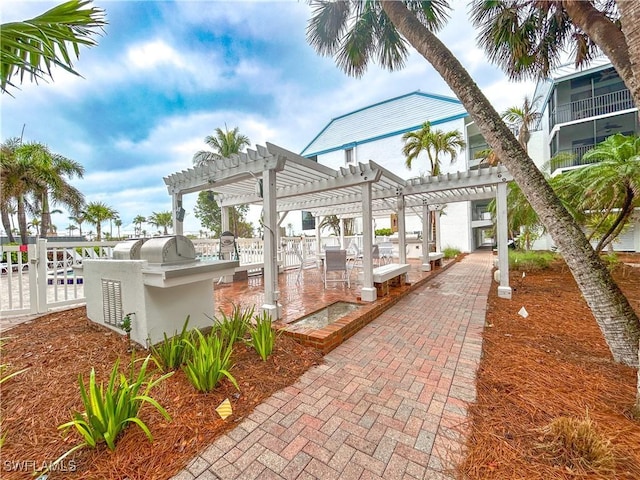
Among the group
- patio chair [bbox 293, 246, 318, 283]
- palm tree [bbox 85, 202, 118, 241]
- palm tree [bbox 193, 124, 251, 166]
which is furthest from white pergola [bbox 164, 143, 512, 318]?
palm tree [bbox 85, 202, 118, 241]

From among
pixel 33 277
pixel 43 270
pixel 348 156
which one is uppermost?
pixel 348 156

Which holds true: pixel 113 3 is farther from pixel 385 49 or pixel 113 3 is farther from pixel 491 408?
pixel 491 408

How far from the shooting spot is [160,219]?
4719 centimetres

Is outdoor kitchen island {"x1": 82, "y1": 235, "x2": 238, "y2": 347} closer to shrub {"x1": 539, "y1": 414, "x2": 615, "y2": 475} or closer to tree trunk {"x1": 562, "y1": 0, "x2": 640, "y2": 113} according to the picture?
shrub {"x1": 539, "y1": 414, "x2": 615, "y2": 475}

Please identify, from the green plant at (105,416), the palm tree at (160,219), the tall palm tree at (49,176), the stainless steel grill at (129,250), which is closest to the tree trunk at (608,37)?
the green plant at (105,416)

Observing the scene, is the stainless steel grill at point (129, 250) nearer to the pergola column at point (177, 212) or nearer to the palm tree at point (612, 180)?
the pergola column at point (177, 212)

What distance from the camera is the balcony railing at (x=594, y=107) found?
14930 millimetres

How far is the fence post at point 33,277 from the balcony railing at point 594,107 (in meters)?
25.6

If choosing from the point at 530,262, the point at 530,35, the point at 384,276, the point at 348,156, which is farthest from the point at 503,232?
the point at 348,156

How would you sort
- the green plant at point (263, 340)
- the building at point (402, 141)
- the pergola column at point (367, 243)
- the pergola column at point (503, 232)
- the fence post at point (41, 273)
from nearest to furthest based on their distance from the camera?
the green plant at point (263, 340) < the fence post at point (41, 273) < the pergola column at point (367, 243) < the pergola column at point (503, 232) < the building at point (402, 141)

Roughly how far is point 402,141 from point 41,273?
16.9 metres

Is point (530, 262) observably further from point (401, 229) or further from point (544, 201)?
point (544, 201)

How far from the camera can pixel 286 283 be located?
7.50 meters

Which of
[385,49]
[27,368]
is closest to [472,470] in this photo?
[27,368]
